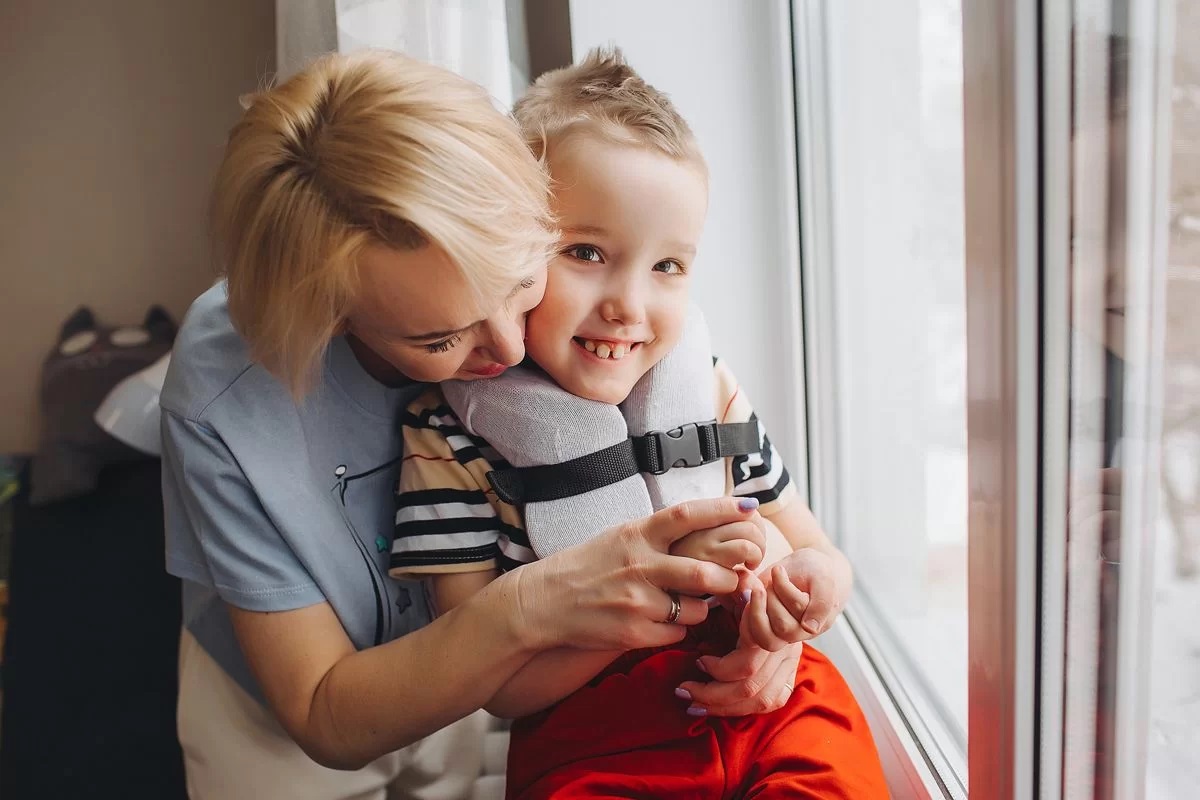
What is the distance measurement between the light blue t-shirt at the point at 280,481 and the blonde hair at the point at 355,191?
139 millimetres

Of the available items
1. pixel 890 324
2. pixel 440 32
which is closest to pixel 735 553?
pixel 890 324

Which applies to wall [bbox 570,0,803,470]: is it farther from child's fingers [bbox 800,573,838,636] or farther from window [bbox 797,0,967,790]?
child's fingers [bbox 800,573,838,636]

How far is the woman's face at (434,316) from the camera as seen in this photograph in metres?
0.77

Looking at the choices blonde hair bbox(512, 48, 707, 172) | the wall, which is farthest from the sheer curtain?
blonde hair bbox(512, 48, 707, 172)

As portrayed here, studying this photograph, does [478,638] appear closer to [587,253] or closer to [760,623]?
[760,623]

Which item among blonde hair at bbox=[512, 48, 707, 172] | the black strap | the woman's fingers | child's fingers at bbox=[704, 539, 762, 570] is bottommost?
the woman's fingers

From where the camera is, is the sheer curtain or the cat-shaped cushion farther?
the cat-shaped cushion

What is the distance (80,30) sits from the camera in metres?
2.49

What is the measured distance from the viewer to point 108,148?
2.56m

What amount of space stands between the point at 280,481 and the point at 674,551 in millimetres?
409

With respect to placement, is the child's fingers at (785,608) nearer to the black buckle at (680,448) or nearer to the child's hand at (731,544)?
the child's hand at (731,544)

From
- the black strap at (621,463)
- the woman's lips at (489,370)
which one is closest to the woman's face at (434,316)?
the woman's lips at (489,370)

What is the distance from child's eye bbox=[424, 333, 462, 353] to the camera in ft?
2.73

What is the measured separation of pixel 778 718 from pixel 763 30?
0.89m
